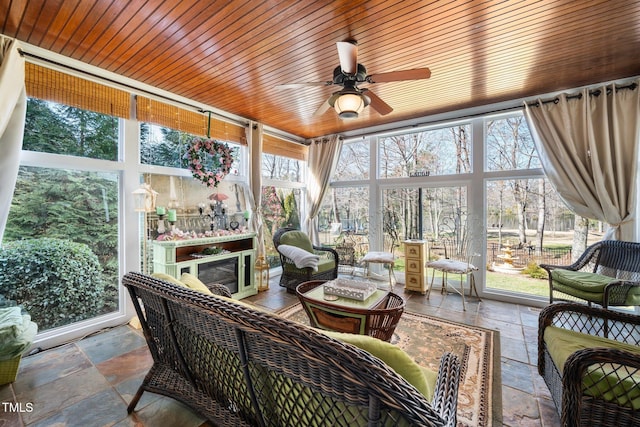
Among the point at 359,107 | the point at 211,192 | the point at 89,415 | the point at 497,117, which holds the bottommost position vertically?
the point at 89,415

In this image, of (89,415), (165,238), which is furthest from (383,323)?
(165,238)

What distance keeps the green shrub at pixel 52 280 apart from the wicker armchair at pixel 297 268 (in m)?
2.19

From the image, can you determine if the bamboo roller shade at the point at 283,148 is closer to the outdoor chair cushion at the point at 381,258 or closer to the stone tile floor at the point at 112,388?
the outdoor chair cushion at the point at 381,258

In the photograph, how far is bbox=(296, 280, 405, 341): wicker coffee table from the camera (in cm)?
211

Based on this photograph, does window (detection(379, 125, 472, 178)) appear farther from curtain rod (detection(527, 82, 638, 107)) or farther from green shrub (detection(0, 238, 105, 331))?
green shrub (detection(0, 238, 105, 331))

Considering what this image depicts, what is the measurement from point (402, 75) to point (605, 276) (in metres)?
3.08

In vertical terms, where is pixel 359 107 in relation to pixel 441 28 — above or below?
below

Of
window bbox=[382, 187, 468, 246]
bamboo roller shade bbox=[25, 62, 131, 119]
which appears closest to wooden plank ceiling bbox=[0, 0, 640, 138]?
bamboo roller shade bbox=[25, 62, 131, 119]

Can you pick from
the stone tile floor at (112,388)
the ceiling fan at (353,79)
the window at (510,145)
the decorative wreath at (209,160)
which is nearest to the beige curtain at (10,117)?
the stone tile floor at (112,388)

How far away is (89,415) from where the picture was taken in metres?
1.63

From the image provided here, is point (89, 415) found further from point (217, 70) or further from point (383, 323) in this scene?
point (217, 70)

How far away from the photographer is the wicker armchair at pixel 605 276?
2471 millimetres

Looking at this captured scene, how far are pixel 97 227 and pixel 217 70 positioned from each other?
7.02ft

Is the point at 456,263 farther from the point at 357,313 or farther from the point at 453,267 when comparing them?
the point at 357,313
